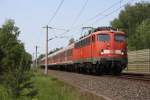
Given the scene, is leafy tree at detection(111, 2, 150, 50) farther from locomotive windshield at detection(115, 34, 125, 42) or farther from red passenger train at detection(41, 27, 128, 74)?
locomotive windshield at detection(115, 34, 125, 42)

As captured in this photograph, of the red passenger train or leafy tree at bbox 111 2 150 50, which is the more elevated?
leafy tree at bbox 111 2 150 50

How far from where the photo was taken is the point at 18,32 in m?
71.7

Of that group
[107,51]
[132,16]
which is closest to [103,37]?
[107,51]

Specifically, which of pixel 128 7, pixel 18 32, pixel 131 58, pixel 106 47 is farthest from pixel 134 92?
pixel 128 7

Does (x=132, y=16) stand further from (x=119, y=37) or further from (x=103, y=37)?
(x=103, y=37)

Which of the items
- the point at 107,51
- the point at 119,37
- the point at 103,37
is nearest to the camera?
the point at 107,51

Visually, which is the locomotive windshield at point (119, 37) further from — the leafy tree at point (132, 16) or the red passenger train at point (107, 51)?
the leafy tree at point (132, 16)

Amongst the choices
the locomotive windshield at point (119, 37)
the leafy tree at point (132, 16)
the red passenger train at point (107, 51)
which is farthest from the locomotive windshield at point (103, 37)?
the leafy tree at point (132, 16)

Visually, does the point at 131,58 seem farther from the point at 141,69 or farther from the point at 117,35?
the point at 117,35

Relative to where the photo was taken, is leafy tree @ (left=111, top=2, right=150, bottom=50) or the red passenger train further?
leafy tree @ (left=111, top=2, right=150, bottom=50)

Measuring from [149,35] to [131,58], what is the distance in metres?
32.9

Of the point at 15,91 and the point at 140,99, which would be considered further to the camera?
the point at 15,91

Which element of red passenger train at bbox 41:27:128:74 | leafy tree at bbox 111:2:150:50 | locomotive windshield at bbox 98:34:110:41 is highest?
leafy tree at bbox 111:2:150:50

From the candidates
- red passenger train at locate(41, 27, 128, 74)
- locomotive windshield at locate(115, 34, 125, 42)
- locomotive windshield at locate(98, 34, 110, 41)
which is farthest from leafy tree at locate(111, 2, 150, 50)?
locomotive windshield at locate(98, 34, 110, 41)
